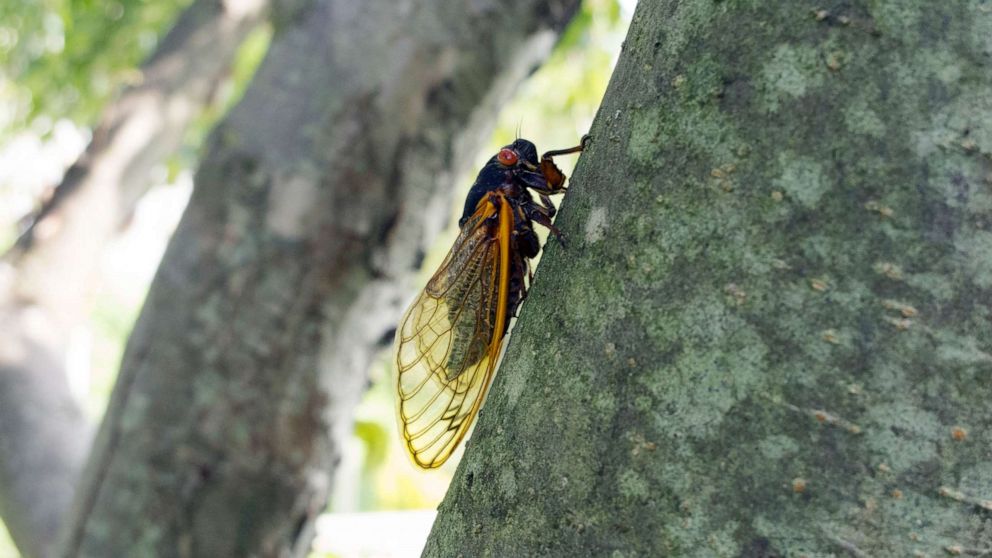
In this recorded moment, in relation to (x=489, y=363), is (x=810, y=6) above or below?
below

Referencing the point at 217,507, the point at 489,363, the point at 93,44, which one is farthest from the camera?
the point at 93,44

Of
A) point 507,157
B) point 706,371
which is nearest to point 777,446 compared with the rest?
point 706,371

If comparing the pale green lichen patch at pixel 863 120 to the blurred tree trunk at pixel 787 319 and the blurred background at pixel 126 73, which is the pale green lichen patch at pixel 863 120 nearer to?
the blurred tree trunk at pixel 787 319

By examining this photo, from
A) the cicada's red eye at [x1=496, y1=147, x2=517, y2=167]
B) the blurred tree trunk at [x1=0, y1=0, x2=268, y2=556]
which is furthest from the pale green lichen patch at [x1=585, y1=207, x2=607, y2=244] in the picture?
the blurred tree trunk at [x1=0, y1=0, x2=268, y2=556]

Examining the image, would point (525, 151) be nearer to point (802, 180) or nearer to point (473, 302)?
point (473, 302)

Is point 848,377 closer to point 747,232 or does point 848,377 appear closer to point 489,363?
point 747,232

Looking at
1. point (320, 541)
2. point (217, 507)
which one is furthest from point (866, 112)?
point (320, 541)
